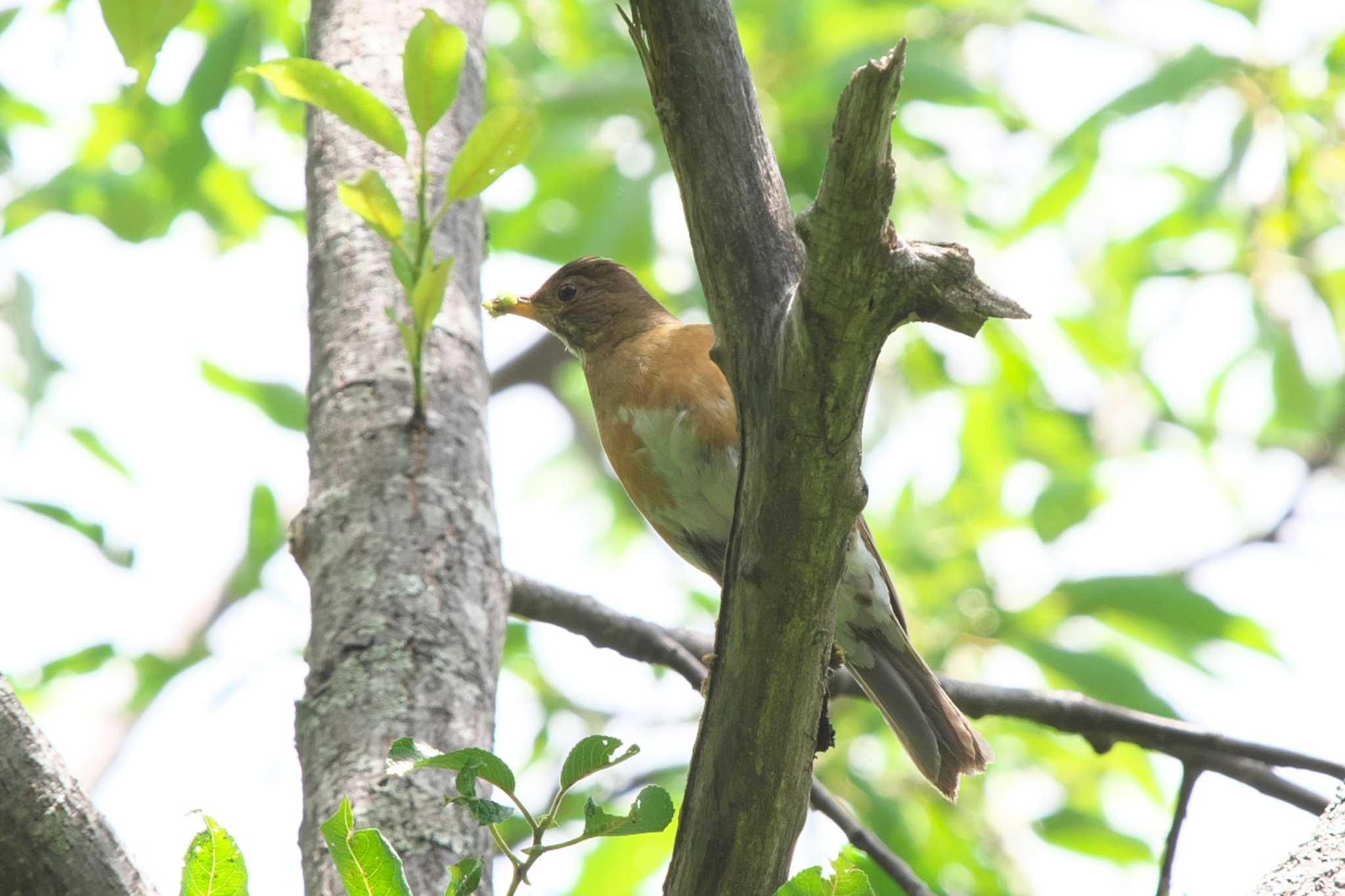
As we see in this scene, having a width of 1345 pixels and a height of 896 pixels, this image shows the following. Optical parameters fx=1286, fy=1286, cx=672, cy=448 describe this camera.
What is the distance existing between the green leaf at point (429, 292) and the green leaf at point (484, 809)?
111 centimetres

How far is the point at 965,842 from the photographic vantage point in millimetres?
4336

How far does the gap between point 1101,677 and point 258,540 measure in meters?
2.81

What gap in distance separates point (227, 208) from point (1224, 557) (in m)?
5.61

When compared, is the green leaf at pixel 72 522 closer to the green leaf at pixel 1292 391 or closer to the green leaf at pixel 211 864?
the green leaf at pixel 211 864

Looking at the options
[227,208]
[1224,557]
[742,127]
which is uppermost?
[1224,557]

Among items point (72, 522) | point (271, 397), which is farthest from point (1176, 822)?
point (271, 397)

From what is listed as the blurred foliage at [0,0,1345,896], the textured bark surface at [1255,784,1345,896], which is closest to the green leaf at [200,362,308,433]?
the blurred foliage at [0,0,1345,896]

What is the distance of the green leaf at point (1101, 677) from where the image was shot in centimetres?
402

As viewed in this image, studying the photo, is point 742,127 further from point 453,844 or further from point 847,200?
point 453,844

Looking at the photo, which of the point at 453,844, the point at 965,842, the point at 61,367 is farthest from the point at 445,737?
the point at 61,367

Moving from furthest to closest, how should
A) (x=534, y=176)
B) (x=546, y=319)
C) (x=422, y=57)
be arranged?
(x=534, y=176)
(x=546, y=319)
(x=422, y=57)

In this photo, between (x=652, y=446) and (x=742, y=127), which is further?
(x=652, y=446)

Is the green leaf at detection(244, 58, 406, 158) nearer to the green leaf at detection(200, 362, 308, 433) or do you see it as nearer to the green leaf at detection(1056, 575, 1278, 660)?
the green leaf at detection(200, 362, 308, 433)

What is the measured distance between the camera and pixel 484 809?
1.84m
